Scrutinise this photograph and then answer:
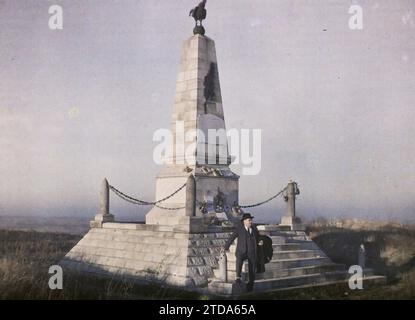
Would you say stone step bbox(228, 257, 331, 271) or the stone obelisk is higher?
the stone obelisk

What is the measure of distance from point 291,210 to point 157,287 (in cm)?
596

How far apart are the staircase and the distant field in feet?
1.78

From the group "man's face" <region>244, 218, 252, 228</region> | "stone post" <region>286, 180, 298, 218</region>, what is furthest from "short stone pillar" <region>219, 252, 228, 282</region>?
"stone post" <region>286, 180, 298, 218</region>

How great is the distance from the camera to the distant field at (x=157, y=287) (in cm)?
905

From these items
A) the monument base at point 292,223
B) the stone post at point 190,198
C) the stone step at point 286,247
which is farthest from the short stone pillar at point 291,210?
the stone post at point 190,198

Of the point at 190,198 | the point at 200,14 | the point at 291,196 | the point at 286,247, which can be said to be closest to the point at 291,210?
the point at 291,196

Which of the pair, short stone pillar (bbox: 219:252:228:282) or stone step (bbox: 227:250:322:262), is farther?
stone step (bbox: 227:250:322:262)

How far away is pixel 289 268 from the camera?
524 inches

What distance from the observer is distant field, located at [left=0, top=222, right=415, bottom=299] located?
9047 millimetres

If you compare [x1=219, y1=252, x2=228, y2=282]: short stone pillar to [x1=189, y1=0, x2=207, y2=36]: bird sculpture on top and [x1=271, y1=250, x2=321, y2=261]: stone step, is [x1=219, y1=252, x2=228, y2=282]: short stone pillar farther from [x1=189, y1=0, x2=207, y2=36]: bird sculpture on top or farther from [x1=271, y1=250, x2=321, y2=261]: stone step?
[x1=189, y1=0, x2=207, y2=36]: bird sculpture on top

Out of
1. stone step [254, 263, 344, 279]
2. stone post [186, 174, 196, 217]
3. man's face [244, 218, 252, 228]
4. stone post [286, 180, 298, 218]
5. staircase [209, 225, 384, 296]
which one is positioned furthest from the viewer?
stone post [286, 180, 298, 218]

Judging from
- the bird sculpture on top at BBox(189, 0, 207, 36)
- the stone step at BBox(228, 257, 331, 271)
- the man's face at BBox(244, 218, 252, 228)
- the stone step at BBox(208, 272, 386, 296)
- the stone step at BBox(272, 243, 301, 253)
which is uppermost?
the bird sculpture on top at BBox(189, 0, 207, 36)
